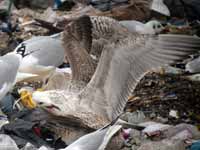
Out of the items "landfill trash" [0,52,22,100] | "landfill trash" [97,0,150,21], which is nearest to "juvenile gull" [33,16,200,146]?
"landfill trash" [0,52,22,100]

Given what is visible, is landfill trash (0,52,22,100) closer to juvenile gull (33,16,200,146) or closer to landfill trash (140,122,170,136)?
juvenile gull (33,16,200,146)

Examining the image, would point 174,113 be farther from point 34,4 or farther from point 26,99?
point 34,4

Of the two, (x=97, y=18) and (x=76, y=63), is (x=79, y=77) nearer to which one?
(x=76, y=63)

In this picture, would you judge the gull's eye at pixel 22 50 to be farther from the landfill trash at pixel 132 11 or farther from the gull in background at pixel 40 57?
the landfill trash at pixel 132 11

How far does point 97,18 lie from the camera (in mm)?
3832

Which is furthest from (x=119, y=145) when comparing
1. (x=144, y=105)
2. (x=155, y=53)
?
(x=144, y=105)

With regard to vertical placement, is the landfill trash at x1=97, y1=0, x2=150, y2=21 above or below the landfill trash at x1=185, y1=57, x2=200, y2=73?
above

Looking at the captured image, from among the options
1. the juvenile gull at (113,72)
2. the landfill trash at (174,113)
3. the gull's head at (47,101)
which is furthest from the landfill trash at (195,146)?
the gull's head at (47,101)

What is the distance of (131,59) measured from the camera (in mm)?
3568

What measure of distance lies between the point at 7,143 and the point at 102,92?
0.65m

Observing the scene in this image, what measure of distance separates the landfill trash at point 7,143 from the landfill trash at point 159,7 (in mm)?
3745

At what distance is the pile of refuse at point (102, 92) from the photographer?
3.54 metres

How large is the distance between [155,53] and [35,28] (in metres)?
3.89

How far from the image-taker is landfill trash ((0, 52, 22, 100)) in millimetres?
4426
